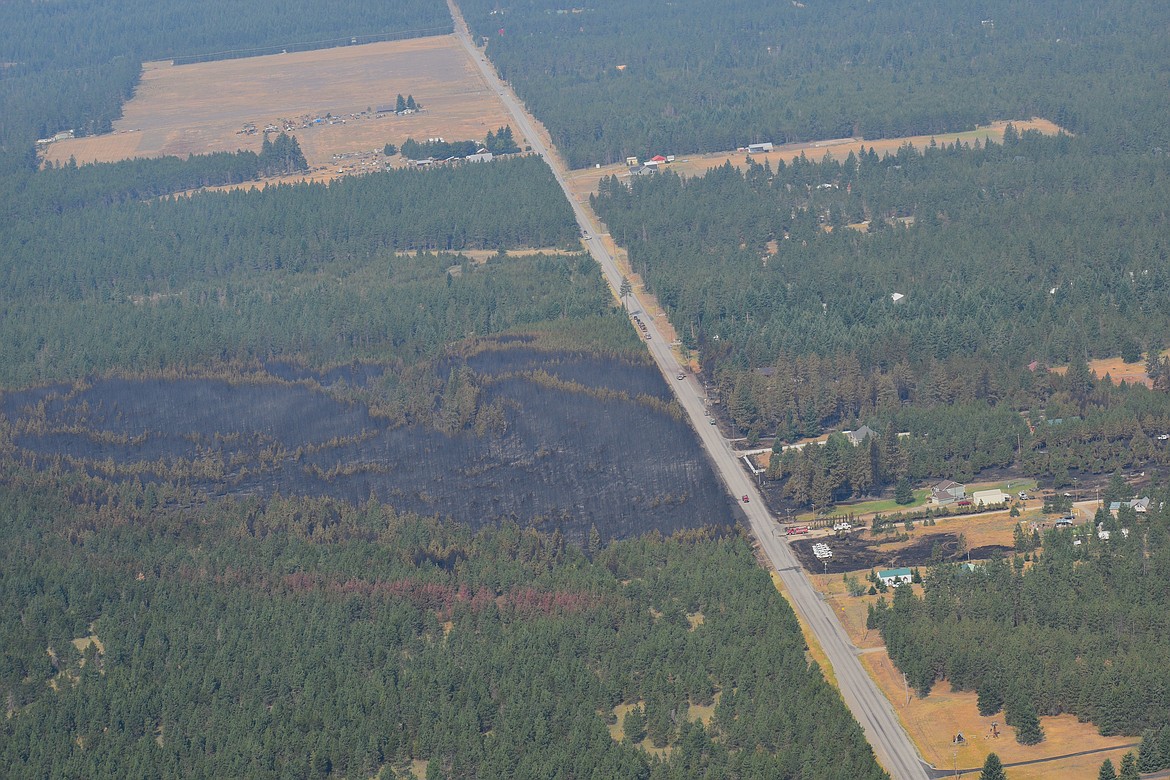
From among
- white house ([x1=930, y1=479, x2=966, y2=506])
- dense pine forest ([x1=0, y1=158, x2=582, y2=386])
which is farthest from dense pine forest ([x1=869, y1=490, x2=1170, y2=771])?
dense pine forest ([x1=0, y1=158, x2=582, y2=386])

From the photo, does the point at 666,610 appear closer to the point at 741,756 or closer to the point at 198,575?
the point at 741,756

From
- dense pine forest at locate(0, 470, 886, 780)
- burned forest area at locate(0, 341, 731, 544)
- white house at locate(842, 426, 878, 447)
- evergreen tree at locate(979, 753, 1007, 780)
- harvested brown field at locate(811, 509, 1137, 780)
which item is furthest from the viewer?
white house at locate(842, 426, 878, 447)

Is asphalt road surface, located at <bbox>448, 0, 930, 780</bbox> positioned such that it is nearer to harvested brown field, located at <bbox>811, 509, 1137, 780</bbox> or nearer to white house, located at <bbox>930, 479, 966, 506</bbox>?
harvested brown field, located at <bbox>811, 509, 1137, 780</bbox>

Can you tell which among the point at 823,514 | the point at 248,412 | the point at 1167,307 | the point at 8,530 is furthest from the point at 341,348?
the point at 1167,307

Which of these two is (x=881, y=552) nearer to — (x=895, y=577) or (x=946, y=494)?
(x=895, y=577)

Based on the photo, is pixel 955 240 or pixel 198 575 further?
pixel 955 240

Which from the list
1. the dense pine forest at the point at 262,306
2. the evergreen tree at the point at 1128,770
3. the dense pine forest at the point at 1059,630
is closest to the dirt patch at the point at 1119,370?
the dense pine forest at the point at 1059,630

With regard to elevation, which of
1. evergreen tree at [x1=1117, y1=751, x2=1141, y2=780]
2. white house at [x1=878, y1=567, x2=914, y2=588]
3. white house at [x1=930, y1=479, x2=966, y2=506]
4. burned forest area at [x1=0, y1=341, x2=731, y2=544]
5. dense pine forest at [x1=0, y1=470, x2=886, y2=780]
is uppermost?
evergreen tree at [x1=1117, y1=751, x2=1141, y2=780]
